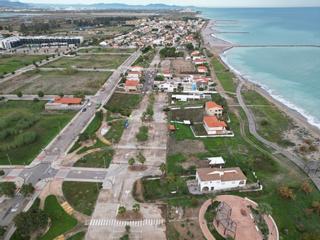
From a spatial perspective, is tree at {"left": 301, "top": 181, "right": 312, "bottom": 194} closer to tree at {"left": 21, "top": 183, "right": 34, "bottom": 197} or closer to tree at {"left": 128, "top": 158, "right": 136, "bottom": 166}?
tree at {"left": 128, "top": 158, "right": 136, "bottom": 166}

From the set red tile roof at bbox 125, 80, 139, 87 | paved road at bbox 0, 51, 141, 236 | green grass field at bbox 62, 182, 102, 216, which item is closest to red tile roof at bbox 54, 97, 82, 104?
paved road at bbox 0, 51, 141, 236

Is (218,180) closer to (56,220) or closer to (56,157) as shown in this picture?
(56,220)

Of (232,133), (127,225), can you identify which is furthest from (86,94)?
(127,225)

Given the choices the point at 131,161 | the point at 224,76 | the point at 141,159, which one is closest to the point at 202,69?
the point at 224,76

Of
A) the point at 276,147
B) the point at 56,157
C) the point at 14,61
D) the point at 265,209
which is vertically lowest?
the point at 14,61

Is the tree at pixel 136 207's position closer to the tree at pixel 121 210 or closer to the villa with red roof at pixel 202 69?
the tree at pixel 121 210

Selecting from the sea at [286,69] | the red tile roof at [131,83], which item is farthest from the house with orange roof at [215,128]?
the red tile roof at [131,83]
